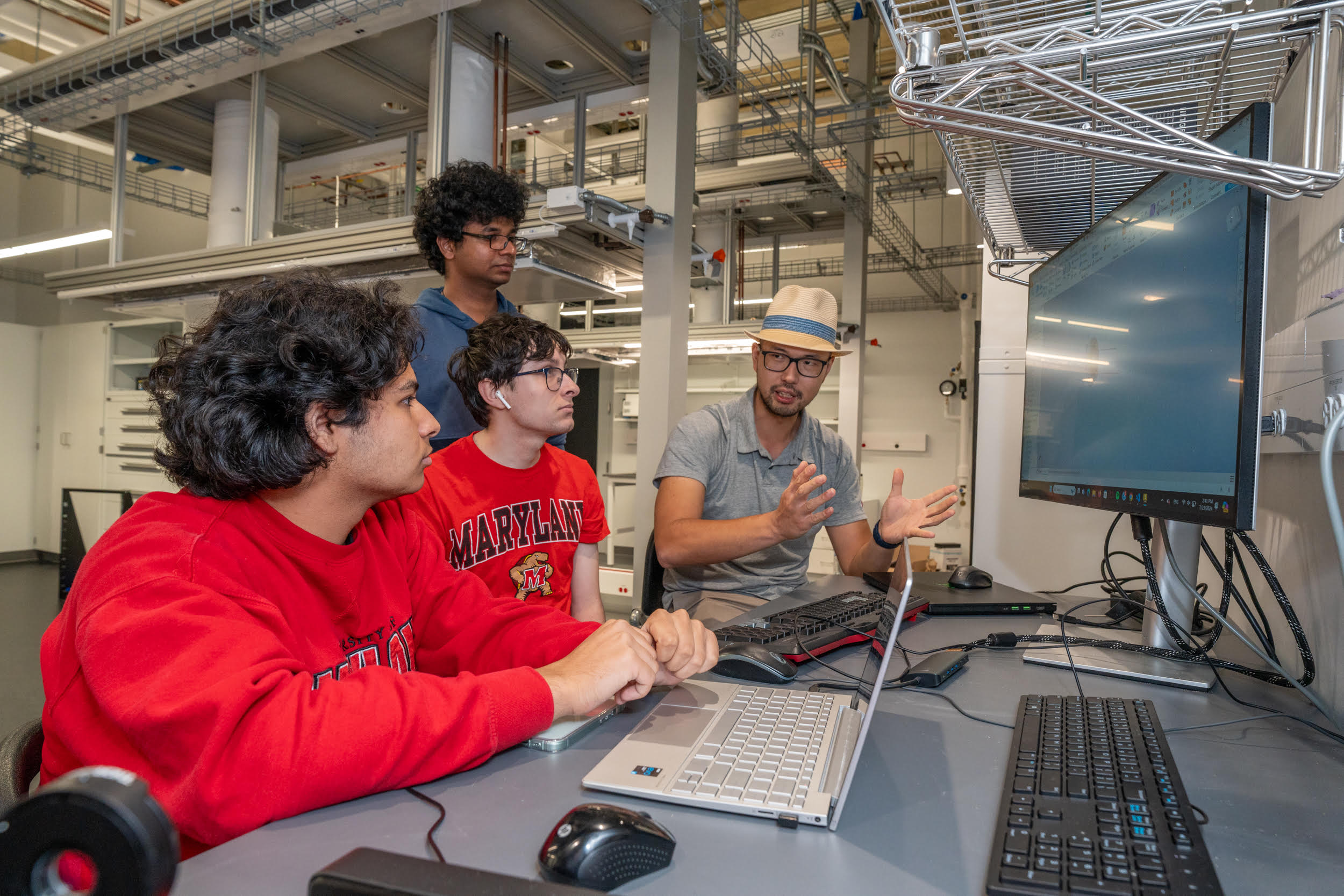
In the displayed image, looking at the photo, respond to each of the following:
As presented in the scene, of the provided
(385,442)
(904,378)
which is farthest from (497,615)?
(904,378)

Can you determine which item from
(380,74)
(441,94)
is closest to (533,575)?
(441,94)

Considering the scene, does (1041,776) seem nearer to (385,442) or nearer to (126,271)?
(385,442)

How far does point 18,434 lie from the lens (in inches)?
238

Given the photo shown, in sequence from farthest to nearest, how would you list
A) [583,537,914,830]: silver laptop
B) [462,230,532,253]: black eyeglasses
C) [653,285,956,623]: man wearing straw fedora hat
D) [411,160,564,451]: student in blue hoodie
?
[462,230,532,253]: black eyeglasses < [411,160,564,451]: student in blue hoodie < [653,285,956,623]: man wearing straw fedora hat < [583,537,914,830]: silver laptop

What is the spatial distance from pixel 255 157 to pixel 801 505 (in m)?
2.95

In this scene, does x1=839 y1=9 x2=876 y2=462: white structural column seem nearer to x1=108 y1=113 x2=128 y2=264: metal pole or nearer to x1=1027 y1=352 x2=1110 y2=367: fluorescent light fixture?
x1=1027 y1=352 x2=1110 y2=367: fluorescent light fixture

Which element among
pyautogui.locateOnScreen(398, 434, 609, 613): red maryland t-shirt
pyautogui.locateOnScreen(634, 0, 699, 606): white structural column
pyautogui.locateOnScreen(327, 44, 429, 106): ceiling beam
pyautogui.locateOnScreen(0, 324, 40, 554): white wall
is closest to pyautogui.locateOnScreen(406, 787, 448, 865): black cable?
pyautogui.locateOnScreen(398, 434, 609, 613): red maryland t-shirt

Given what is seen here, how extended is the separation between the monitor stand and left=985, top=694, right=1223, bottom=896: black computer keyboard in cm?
26

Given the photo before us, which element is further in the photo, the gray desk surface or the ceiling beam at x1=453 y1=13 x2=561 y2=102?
the ceiling beam at x1=453 y1=13 x2=561 y2=102

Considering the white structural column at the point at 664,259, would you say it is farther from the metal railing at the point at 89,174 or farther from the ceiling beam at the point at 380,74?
the metal railing at the point at 89,174

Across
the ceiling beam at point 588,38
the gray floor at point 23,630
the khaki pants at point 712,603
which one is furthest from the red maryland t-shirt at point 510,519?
the ceiling beam at point 588,38

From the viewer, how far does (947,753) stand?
69cm

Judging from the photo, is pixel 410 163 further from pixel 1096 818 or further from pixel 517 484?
pixel 1096 818

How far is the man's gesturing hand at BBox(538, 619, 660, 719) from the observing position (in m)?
0.70
